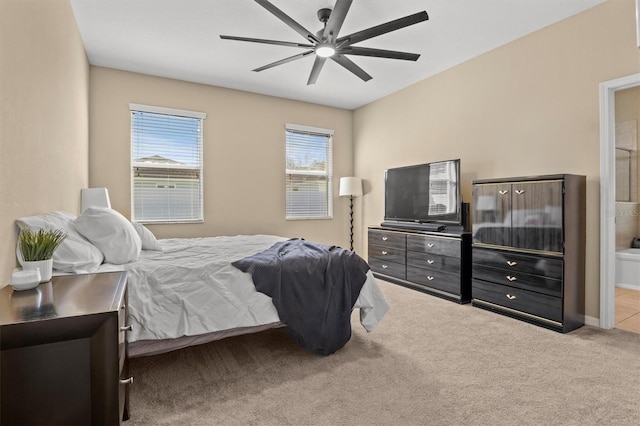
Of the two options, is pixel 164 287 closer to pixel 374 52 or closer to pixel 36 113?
pixel 36 113

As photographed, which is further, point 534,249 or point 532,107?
point 532,107

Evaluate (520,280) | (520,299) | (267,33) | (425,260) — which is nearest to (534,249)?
(520,280)

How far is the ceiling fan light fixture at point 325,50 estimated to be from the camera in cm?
289

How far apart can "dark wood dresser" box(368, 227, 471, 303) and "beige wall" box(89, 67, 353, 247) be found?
4.06 feet

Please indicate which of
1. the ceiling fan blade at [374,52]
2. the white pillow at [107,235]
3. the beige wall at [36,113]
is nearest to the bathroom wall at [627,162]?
the ceiling fan blade at [374,52]

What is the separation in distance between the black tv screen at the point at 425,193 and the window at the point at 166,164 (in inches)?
106

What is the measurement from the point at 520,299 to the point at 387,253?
72.7 inches

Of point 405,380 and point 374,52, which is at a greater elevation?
point 374,52

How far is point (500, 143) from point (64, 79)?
4175 millimetres

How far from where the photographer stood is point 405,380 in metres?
2.09

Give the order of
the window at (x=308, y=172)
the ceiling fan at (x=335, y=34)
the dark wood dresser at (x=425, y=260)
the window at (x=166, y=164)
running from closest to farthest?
the ceiling fan at (x=335, y=34), the dark wood dresser at (x=425, y=260), the window at (x=166, y=164), the window at (x=308, y=172)

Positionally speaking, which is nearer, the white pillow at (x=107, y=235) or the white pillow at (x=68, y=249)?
the white pillow at (x=68, y=249)

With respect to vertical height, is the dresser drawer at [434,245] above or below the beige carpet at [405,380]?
above

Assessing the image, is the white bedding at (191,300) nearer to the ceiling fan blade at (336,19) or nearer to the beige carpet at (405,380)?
the beige carpet at (405,380)
